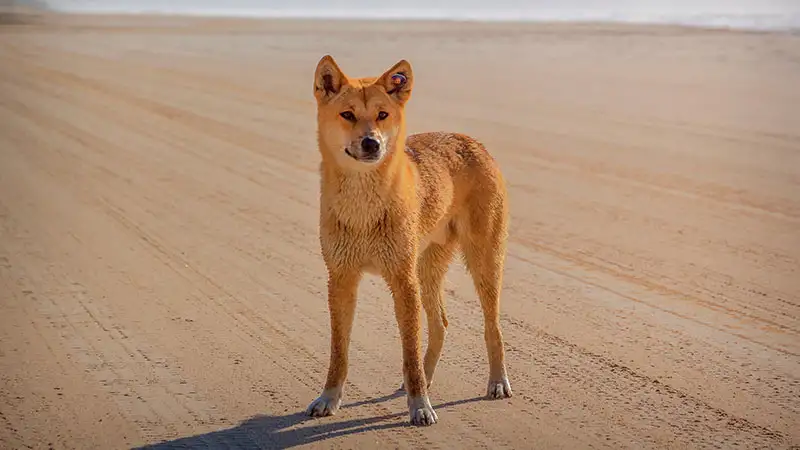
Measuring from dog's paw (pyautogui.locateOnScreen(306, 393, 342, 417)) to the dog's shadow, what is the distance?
35mm

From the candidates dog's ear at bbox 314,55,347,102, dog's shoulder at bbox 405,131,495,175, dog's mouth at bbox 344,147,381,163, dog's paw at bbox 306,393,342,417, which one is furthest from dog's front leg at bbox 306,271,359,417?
dog's ear at bbox 314,55,347,102

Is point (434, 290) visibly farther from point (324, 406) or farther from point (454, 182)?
point (324, 406)

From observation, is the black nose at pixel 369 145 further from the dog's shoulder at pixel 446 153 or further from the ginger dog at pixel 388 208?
the dog's shoulder at pixel 446 153

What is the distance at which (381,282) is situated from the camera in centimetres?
796

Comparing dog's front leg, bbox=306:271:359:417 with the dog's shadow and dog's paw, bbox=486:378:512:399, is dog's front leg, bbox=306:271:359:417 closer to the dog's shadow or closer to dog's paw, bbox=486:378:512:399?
the dog's shadow

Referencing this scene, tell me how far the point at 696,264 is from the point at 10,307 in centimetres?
483

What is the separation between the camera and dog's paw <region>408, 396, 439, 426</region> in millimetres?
5375

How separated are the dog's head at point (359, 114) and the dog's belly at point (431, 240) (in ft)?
1.65

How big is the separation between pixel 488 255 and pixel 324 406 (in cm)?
121

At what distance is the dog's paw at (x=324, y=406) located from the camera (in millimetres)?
Answer: 5496

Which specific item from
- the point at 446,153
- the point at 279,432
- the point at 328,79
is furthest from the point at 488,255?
the point at 279,432

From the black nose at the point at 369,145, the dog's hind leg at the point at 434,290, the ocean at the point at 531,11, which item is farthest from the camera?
the ocean at the point at 531,11

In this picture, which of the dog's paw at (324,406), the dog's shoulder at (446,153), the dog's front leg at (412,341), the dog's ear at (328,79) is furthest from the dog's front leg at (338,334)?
the dog's ear at (328,79)

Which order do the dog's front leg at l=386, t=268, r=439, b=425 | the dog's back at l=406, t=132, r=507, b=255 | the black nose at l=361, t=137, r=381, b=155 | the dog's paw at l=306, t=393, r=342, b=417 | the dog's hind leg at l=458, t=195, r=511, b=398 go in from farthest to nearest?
the dog's hind leg at l=458, t=195, r=511, b=398 → the dog's back at l=406, t=132, r=507, b=255 → the dog's paw at l=306, t=393, r=342, b=417 → the dog's front leg at l=386, t=268, r=439, b=425 → the black nose at l=361, t=137, r=381, b=155
